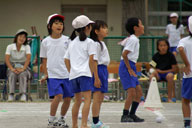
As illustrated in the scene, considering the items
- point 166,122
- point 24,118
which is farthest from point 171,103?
point 24,118

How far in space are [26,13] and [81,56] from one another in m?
12.0

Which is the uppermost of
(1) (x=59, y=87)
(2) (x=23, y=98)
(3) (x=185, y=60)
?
(3) (x=185, y=60)

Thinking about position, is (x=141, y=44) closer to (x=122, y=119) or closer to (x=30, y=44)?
(x=30, y=44)

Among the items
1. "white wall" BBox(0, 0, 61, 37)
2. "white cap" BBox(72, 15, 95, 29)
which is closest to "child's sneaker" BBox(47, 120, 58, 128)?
"white cap" BBox(72, 15, 95, 29)

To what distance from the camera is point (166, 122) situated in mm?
9320

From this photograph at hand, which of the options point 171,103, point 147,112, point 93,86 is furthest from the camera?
point 171,103

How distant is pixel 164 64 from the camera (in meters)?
13.3

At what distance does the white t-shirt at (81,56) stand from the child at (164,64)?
5584 millimetres

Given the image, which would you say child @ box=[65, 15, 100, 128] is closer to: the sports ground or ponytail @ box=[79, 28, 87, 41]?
ponytail @ box=[79, 28, 87, 41]

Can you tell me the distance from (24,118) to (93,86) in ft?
6.82

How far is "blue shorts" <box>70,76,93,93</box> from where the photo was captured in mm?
7672

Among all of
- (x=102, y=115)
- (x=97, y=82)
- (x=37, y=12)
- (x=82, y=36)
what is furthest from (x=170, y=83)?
(x=37, y=12)

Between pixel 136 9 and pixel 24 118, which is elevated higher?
pixel 136 9

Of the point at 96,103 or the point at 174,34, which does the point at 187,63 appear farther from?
the point at 174,34
